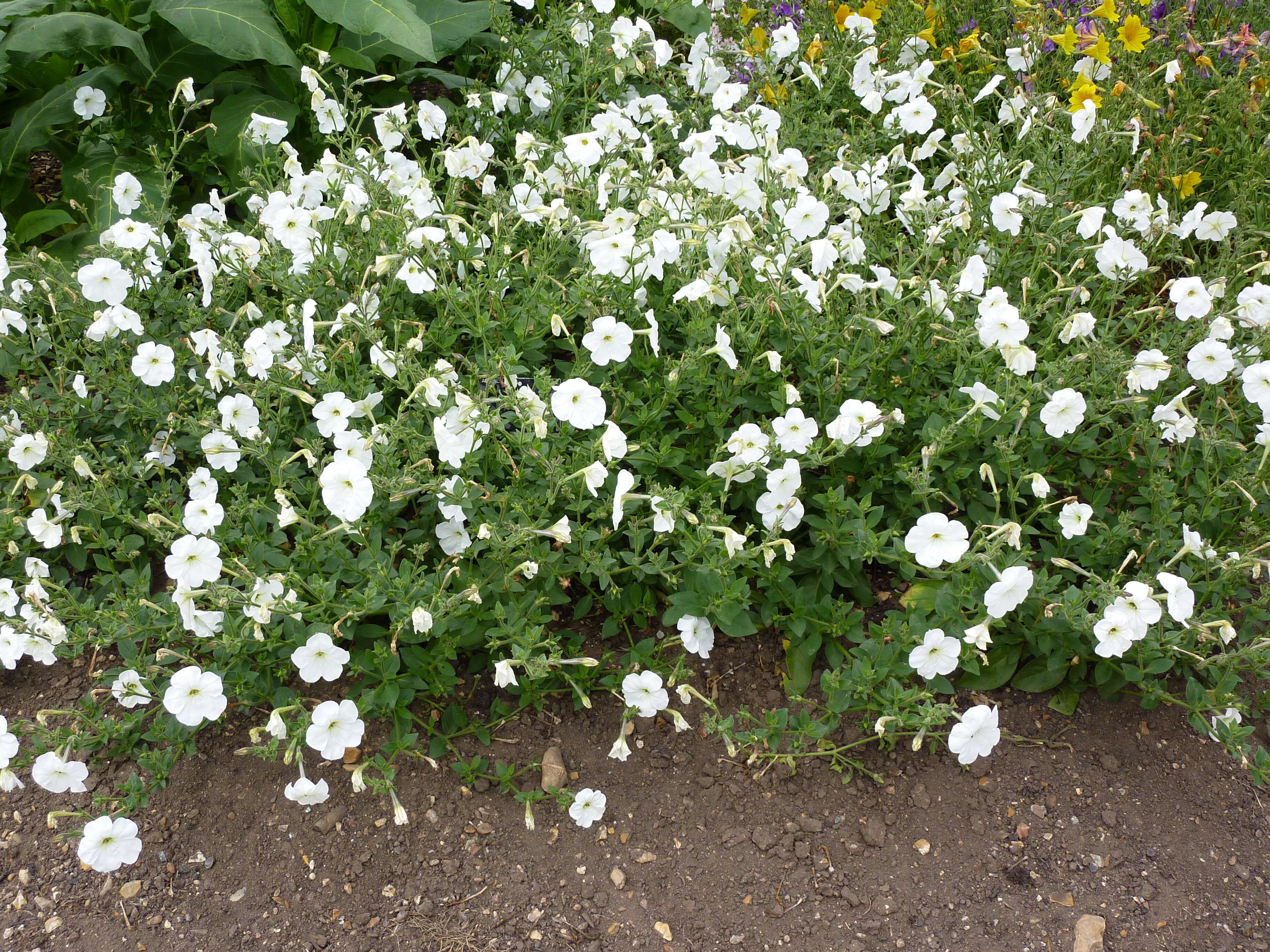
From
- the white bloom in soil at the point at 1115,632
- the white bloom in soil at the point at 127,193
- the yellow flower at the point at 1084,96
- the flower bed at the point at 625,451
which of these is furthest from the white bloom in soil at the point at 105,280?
the yellow flower at the point at 1084,96

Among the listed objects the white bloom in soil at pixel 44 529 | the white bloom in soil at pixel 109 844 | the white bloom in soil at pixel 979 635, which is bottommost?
the white bloom in soil at pixel 109 844

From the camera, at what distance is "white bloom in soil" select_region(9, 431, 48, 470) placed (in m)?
2.49

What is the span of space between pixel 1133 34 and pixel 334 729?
3973 millimetres

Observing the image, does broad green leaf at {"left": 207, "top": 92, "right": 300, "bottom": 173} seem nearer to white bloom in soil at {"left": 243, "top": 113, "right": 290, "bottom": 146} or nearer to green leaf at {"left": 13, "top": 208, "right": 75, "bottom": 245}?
white bloom in soil at {"left": 243, "top": 113, "right": 290, "bottom": 146}

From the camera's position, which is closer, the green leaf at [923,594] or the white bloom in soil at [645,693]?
the white bloom in soil at [645,693]

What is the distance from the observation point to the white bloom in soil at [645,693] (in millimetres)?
2199

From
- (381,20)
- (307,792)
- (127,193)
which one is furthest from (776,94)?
(307,792)

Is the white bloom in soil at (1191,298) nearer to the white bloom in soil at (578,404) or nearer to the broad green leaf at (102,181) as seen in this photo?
the white bloom in soil at (578,404)

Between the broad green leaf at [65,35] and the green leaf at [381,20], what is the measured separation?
66cm

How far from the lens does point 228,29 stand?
3.35m

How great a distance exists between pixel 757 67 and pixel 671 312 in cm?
219

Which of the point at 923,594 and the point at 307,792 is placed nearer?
the point at 307,792

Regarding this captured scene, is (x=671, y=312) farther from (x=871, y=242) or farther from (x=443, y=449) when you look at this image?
(x=443, y=449)

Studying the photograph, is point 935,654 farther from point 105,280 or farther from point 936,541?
point 105,280
